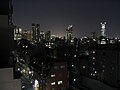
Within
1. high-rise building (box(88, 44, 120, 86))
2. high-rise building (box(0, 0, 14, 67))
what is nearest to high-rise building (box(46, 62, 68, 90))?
high-rise building (box(88, 44, 120, 86))

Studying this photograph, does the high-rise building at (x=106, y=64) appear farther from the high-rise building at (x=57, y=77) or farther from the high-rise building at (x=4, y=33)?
the high-rise building at (x=4, y=33)

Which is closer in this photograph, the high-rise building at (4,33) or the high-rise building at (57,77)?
the high-rise building at (4,33)

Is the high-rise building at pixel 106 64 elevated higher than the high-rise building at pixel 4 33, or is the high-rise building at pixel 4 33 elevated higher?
the high-rise building at pixel 4 33

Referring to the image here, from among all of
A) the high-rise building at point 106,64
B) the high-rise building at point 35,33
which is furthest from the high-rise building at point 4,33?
the high-rise building at point 35,33

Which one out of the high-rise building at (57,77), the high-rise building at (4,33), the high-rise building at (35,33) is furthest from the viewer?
the high-rise building at (35,33)

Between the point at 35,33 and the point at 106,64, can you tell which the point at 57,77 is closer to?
the point at 106,64

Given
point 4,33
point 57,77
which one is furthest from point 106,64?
point 4,33

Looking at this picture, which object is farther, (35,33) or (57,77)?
(35,33)

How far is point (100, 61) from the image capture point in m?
15.0

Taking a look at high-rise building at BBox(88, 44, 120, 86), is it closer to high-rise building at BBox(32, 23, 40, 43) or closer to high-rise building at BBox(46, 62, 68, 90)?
high-rise building at BBox(46, 62, 68, 90)

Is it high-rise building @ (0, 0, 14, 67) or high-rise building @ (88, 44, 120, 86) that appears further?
high-rise building @ (88, 44, 120, 86)

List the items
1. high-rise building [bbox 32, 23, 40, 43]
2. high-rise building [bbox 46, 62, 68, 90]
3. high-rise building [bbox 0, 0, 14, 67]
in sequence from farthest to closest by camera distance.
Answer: high-rise building [bbox 32, 23, 40, 43]
high-rise building [bbox 46, 62, 68, 90]
high-rise building [bbox 0, 0, 14, 67]

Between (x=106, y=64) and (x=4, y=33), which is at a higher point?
(x=4, y=33)

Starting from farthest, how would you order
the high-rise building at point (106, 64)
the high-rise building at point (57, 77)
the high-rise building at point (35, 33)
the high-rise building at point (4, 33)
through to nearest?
1. the high-rise building at point (35, 33)
2. the high-rise building at point (106, 64)
3. the high-rise building at point (57, 77)
4. the high-rise building at point (4, 33)
